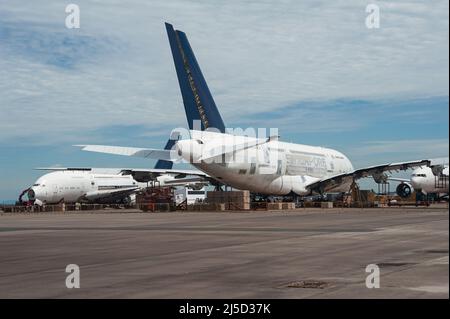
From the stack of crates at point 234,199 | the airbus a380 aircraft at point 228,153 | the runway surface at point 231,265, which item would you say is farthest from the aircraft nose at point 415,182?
the runway surface at point 231,265

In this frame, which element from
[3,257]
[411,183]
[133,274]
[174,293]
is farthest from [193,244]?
[411,183]

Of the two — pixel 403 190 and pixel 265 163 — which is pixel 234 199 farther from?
pixel 403 190

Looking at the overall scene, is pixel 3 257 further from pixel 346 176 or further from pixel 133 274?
pixel 346 176

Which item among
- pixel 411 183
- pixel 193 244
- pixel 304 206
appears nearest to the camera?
pixel 193 244

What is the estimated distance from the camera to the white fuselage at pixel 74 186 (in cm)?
8400

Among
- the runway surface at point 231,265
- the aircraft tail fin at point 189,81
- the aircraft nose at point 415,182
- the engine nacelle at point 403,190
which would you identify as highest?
the aircraft tail fin at point 189,81

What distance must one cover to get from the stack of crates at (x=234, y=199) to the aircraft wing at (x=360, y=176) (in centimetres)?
993

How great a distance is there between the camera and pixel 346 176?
227 ft

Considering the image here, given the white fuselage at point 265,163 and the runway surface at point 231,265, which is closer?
Answer: the runway surface at point 231,265

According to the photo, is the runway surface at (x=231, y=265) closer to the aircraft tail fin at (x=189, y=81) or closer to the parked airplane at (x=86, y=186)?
the aircraft tail fin at (x=189, y=81)

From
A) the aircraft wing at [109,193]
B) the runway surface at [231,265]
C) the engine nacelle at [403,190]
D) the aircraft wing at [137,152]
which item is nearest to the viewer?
the runway surface at [231,265]

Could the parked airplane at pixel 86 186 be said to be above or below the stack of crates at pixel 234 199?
above
